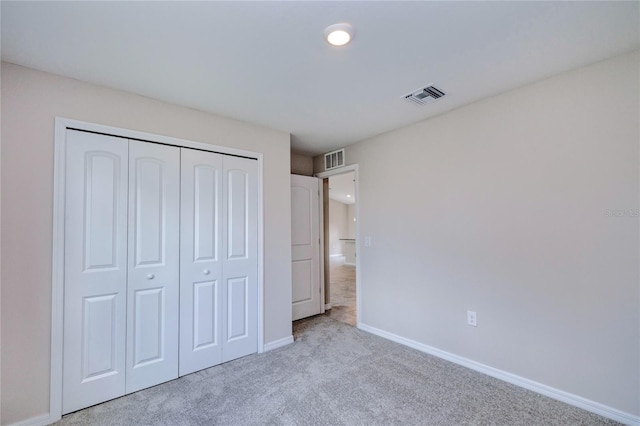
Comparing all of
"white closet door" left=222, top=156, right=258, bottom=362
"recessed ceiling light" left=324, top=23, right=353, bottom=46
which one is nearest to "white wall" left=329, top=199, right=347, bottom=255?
"white closet door" left=222, top=156, right=258, bottom=362

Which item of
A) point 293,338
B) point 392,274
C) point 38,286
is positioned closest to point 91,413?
point 38,286

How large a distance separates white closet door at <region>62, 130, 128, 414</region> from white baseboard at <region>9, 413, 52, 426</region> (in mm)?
87

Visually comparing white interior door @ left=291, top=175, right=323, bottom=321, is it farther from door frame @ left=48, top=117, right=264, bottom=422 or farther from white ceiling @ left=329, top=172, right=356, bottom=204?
white ceiling @ left=329, top=172, right=356, bottom=204

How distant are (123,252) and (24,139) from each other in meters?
0.97

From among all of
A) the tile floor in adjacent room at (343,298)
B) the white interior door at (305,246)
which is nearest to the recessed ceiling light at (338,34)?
the white interior door at (305,246)

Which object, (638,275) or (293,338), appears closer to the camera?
(638,275)

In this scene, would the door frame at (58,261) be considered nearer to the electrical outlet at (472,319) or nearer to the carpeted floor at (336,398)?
the carpeted floor at (336,398)

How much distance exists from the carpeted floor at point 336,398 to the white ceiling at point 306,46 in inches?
94.5

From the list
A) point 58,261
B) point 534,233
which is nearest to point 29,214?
point 58,261

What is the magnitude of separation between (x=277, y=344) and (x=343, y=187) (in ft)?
23.5

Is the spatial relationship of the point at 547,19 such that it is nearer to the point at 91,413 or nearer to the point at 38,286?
the point at 38,286

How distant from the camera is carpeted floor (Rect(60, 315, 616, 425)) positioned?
6.23 ft

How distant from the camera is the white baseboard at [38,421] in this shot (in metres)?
1.81

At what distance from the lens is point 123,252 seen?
223 cm
